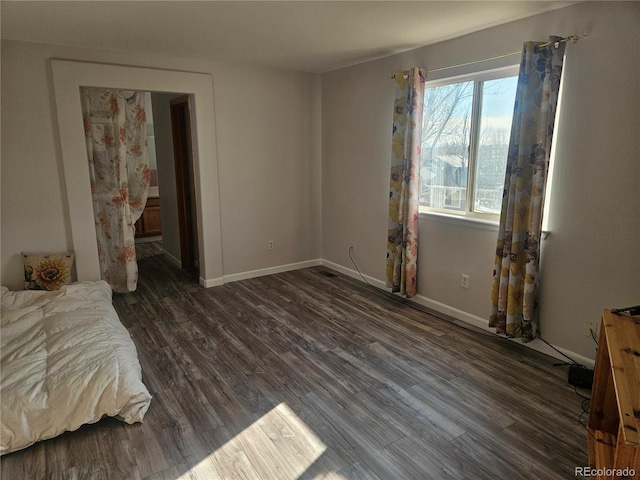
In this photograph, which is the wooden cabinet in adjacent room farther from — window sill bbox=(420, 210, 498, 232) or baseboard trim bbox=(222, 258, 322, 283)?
window sill bbox=(420, 210, 498, 232)

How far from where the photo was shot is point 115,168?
425 centimetres

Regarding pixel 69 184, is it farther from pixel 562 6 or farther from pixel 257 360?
pixel 562 6

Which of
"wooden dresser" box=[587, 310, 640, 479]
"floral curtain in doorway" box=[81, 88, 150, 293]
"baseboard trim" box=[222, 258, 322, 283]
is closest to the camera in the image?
"wooden dresser" box=[587, 310, 640, 479]

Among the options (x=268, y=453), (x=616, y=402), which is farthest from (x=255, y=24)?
(x=616, y=402)

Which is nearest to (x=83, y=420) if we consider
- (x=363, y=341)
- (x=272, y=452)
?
(x=272, y=452)

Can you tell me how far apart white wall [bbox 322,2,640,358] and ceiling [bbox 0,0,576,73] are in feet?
0.58

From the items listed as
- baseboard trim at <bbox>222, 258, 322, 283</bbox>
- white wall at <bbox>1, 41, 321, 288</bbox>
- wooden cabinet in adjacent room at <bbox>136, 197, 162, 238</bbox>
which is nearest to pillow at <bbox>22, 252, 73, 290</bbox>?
white wall at <bbox>1, 41, 321, 288</bbox>

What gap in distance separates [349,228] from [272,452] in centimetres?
309

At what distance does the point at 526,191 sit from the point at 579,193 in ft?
1.06

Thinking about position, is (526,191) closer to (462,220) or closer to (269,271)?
(462,220)

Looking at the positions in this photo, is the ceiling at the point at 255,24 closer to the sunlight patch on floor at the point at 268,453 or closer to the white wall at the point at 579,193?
the white wall at the point at 579,193

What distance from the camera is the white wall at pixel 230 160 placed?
11.2 ft

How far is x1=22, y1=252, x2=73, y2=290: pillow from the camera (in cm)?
352

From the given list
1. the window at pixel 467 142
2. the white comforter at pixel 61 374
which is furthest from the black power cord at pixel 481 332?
the white comforter at pixel 61 374
